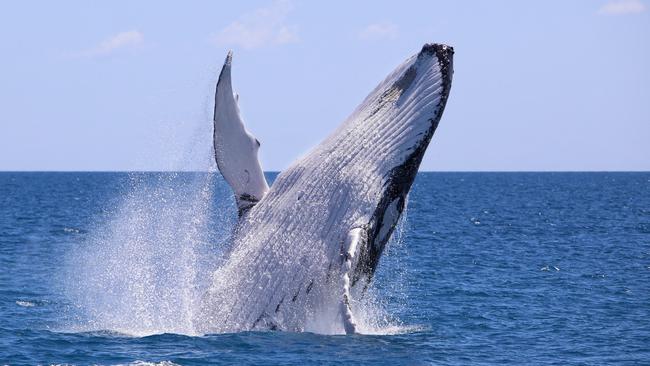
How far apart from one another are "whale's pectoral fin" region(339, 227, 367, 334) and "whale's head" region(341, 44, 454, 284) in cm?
10

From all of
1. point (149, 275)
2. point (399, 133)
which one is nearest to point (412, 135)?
point (399, 133)

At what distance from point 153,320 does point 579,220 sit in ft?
148

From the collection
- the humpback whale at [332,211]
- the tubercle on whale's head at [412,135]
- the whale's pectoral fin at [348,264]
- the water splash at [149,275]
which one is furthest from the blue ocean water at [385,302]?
the whale's pectoral fin at [348,264]

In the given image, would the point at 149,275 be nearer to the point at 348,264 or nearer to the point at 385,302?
the point at 385,302

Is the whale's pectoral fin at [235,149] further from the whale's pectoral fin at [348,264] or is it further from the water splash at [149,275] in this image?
the whale's pectoral fin at [348,264]

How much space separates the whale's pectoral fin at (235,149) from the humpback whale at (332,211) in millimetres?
18

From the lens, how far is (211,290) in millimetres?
11891

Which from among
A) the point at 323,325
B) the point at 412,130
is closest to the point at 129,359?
the point at 323,325

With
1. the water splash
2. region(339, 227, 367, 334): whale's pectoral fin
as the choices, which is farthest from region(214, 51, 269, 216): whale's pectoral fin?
region(339, 227, 367, 334): whale's pectoral fin

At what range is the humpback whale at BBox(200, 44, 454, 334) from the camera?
11.4 meters

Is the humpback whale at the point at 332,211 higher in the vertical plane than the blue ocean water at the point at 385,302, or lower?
higher

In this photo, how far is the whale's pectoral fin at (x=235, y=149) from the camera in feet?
39.5

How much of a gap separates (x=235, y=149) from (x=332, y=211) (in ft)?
4.92

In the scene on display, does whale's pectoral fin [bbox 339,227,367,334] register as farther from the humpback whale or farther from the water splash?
the water splash
